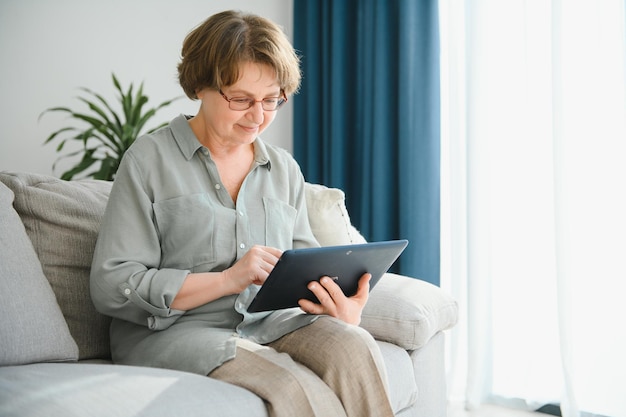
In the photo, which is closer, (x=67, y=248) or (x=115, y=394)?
(x=115, y=394)

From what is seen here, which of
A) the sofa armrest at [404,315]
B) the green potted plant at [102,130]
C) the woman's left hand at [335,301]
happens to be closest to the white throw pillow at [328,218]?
the sofa armrest at [404,315]

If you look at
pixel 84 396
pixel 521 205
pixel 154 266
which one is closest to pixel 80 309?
pixel 154 266

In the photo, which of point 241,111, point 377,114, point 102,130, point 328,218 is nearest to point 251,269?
point 241,111

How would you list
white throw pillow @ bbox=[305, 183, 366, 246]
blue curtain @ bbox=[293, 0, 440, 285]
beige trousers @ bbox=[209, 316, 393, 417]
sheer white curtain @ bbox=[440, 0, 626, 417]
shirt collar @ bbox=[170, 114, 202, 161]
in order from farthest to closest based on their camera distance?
blue curtain @ bbox=[293, 0, 440, 285] < sheer white curtain @ bbox=[440, 0, 626, 417] < white throw pillow @ bbox=[305, 183, 366, 246] < shirt collar @ bbox=[170, 114, 202, 161] < beige trousers @ bbox=[209, 316, 393, 417]

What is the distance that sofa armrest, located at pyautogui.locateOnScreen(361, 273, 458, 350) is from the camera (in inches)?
78.2

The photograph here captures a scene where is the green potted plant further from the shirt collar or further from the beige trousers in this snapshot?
the beige trousers

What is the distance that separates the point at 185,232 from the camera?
5.23 feet

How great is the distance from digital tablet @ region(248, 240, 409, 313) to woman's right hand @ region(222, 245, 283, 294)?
45 mm

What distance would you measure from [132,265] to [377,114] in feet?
6.26

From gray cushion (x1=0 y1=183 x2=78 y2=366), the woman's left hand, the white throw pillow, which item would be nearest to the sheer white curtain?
the white throw pillow

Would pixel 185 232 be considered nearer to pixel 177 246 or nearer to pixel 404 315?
pixel 177 246

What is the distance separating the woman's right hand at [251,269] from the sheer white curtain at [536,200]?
149cm

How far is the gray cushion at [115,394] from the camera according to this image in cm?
112

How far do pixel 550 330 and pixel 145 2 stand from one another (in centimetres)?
222
